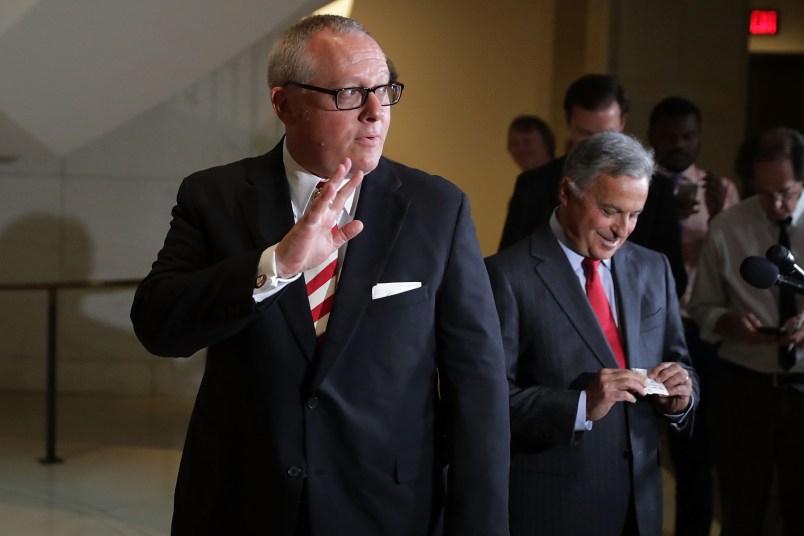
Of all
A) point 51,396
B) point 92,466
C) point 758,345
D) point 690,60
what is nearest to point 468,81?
point 690,60

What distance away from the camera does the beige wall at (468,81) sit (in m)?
8.17

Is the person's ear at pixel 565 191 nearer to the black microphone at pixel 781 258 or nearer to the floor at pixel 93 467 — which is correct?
the black microphone at pixel 781 258

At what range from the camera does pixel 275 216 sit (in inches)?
73.2

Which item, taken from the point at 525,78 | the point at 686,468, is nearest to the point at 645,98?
the point at 525,78

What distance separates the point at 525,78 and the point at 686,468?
497 centimetres

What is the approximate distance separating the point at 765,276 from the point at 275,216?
3.94ft

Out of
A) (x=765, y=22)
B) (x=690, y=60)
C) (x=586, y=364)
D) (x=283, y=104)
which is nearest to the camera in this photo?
(x=283, y=104)

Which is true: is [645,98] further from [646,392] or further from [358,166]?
[358,166]

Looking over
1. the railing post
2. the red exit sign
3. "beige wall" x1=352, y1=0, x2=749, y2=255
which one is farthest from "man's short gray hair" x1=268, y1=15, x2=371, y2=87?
the red exit sign

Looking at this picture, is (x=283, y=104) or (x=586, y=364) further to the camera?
(x=586, y=364)

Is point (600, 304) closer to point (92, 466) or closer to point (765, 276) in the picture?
point (765, 276)

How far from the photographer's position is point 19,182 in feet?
22.7

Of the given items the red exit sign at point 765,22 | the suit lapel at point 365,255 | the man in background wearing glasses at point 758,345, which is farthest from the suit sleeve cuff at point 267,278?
the red exit sign at point 765,22

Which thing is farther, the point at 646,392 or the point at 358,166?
the point at 646,392
